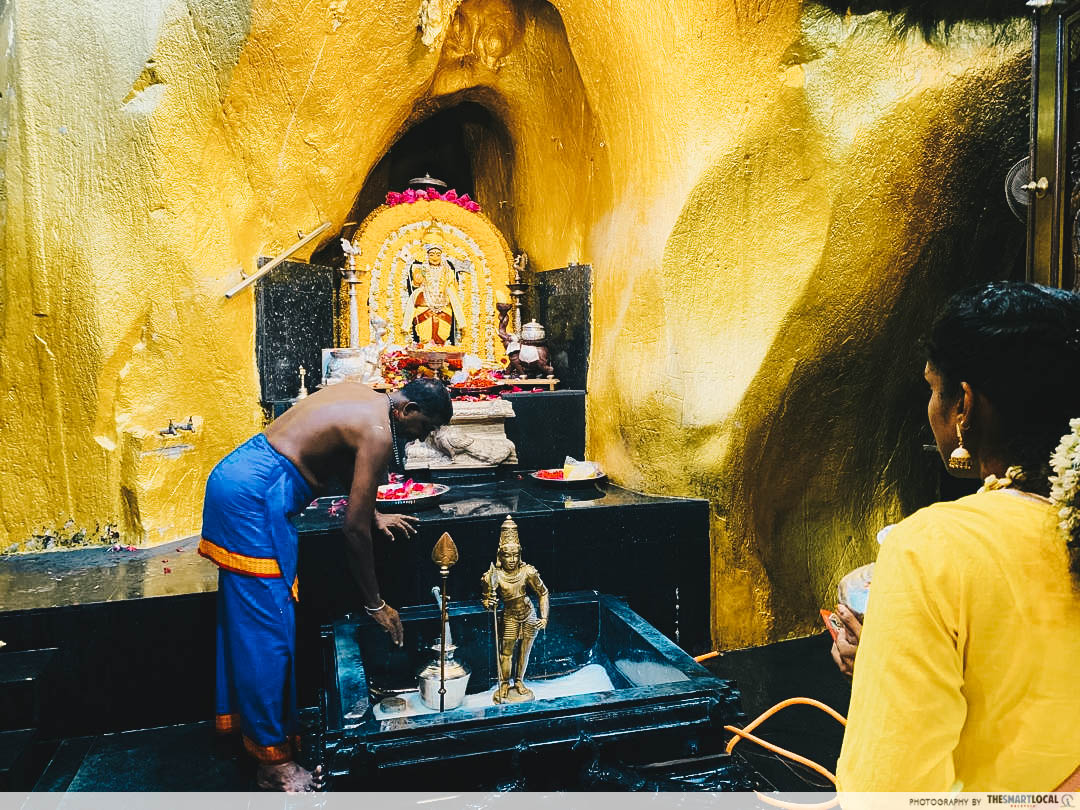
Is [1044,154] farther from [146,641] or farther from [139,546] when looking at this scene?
[139,546]

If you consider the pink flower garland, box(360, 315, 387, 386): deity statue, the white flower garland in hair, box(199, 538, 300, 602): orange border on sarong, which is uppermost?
the pink flower garland

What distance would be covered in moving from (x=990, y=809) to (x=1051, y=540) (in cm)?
39

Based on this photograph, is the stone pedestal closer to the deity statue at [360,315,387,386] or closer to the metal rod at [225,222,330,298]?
the deity statue at [360,315,387,386]

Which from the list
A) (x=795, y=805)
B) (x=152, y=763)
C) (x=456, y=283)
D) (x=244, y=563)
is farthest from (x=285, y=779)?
(x=456, y=283)

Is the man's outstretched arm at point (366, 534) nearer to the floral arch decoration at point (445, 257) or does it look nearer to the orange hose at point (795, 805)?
the orange hose at point (795, 805)

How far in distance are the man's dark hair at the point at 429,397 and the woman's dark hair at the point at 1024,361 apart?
2.16 m

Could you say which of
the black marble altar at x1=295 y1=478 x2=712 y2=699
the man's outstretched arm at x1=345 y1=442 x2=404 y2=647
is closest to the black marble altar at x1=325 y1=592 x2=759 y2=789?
the man's outstretched arm at x1=345 y1=442 x2=404 y2=647

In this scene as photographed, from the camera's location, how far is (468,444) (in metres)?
4.93

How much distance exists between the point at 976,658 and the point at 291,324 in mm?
4838

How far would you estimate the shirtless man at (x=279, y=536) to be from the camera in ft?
9.45

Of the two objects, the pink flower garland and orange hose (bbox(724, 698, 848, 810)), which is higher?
the pink flower garland

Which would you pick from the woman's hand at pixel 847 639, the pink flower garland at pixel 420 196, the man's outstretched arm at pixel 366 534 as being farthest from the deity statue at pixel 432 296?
the woman's hand at pixel 847 639

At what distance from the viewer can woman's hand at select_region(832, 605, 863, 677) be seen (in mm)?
1453

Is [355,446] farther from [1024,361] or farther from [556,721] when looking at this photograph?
[1024,361]
